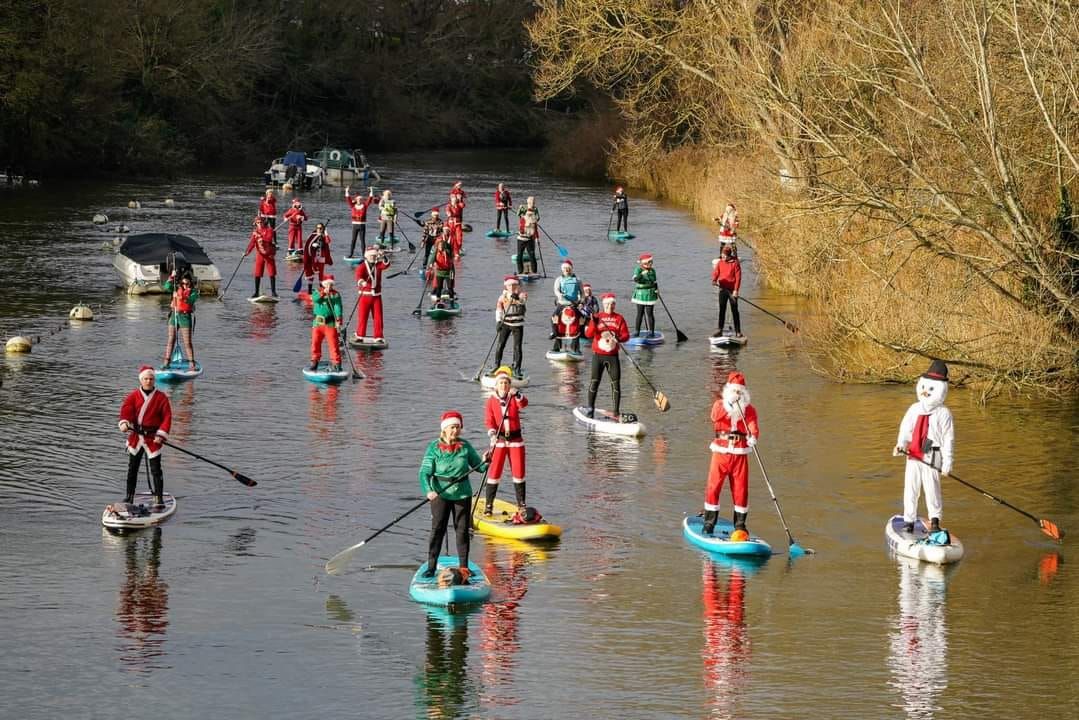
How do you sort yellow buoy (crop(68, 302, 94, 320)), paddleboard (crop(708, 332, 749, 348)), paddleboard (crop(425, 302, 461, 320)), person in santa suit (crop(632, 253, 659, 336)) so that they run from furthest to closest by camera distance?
paddleboard (crop(425, 302, 461, 320)) < yellow buoy (crop(68, 302, 94, 320)) < paddleboard (crop(708, 332, 749, 348)) < person in santa suit (crop(632, 253, 659, 336))

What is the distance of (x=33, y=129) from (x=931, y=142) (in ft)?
166

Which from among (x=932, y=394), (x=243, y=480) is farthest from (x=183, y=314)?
(x=932, y=394)

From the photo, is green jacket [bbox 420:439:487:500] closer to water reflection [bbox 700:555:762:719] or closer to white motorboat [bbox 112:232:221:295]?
water reflection [bbox 700:555:762:719]

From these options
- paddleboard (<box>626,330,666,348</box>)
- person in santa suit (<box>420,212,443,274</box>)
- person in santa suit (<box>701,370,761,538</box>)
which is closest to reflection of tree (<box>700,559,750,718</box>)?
person in santa suit (<box>701,370,761,538</box>)

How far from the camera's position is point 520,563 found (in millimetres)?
17078

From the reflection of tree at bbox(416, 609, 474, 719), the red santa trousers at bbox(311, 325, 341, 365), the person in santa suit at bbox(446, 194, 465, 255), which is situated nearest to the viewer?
the reflection of tree at bbox(416, 609, 474, 719)

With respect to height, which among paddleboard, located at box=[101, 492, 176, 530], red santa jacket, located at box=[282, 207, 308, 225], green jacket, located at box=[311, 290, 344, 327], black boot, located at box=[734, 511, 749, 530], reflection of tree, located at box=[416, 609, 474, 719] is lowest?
reflection of tree, located at box=[416, 609, 474, 719]

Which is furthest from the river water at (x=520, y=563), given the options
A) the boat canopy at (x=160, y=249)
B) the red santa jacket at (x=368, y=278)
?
the boat canopy at (x=160, y=249)

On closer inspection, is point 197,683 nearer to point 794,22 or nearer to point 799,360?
Result: point 799,360

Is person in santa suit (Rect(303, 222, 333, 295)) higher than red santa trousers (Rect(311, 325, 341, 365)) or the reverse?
higher

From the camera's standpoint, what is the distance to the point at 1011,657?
47.5 ft

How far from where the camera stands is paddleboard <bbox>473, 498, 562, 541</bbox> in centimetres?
1784

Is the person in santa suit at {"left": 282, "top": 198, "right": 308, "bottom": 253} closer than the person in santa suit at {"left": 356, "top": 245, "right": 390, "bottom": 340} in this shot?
No

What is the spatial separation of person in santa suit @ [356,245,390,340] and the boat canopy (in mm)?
7714
